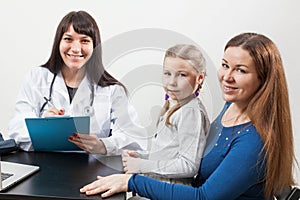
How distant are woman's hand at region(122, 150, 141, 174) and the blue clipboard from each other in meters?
0.16

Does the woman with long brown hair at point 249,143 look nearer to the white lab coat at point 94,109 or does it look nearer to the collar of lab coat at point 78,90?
the white lab coat at point 94,109

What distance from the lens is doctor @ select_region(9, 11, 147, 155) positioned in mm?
1378

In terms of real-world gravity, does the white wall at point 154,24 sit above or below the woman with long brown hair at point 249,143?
above

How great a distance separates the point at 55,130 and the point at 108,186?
0.35 metres

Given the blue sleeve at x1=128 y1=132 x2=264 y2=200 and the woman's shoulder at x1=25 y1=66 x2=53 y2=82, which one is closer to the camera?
the blue sleeve at x1=128 y1=132 x2=264 y2=200

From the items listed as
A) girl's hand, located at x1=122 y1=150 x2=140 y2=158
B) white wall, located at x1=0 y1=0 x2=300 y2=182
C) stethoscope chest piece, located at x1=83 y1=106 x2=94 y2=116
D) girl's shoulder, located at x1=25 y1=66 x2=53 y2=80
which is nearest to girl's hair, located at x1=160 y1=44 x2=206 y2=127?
girl's hand, located at x1=122 y1=150 x2=140 y2=158

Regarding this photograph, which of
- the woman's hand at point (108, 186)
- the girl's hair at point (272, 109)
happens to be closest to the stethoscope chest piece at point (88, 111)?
the woman's hand at point (108, 186)

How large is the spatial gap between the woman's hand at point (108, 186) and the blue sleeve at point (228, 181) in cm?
2

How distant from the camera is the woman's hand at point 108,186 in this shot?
102 centimetres

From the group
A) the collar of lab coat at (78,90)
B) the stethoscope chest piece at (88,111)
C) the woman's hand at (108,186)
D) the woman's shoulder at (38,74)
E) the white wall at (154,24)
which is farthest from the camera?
the white wall at (154,24)

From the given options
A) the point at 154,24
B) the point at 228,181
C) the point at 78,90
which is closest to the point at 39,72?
the point at 78,90

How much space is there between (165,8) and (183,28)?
5.5 inches

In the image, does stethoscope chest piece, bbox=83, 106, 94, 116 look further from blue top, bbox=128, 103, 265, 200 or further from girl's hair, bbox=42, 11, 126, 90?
blue top, bbox=128, 103, 265, 200

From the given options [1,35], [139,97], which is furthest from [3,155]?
[1,35]
